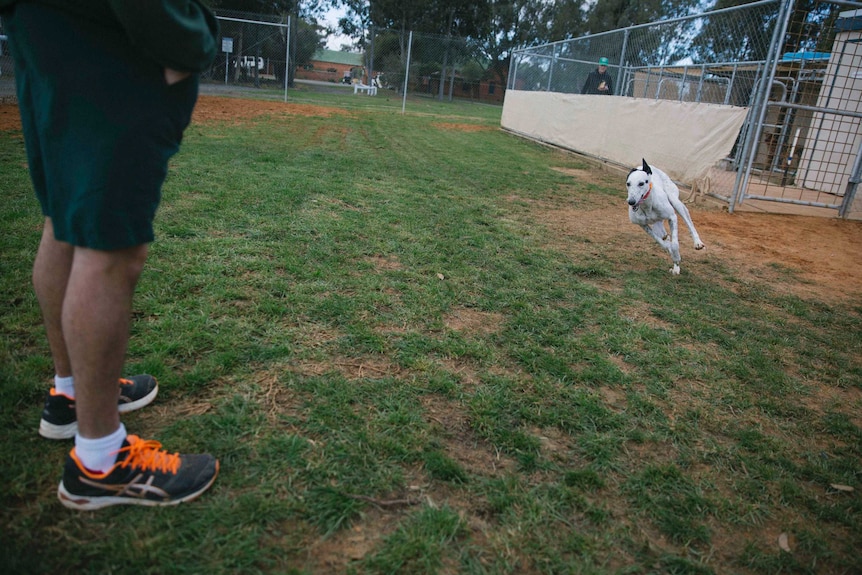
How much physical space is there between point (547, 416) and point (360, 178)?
5.03 meters

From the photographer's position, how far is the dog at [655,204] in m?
4.09

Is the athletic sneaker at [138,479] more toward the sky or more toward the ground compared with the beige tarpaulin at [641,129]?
more toward the ground

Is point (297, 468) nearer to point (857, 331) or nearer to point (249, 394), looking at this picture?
point (249, 394)

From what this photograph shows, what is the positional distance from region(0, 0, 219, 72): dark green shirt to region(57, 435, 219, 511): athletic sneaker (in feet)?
3.52

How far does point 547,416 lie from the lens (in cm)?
211

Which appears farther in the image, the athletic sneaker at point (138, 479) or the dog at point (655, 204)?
the dog at point (655, 204)

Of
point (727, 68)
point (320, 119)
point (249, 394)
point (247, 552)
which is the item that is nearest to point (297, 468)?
point (247, 552)

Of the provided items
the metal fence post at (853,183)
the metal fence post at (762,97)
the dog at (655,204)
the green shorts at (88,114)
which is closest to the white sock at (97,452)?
the green shorts at (88,114)

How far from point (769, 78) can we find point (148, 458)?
790 cm

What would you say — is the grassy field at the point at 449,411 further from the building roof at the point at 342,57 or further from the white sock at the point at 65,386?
the building roof at the point at 342,57

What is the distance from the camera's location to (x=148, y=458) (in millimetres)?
1499

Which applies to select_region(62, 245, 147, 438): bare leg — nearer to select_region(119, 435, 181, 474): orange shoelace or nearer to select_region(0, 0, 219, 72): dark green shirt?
select_region(119, 435, 181, 474): orange shoelace

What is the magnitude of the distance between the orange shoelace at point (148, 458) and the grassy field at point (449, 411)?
0.41ft

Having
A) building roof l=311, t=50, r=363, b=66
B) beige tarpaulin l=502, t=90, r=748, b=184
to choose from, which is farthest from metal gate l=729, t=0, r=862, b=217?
building roof l=311, t=50, r=363, b=66
